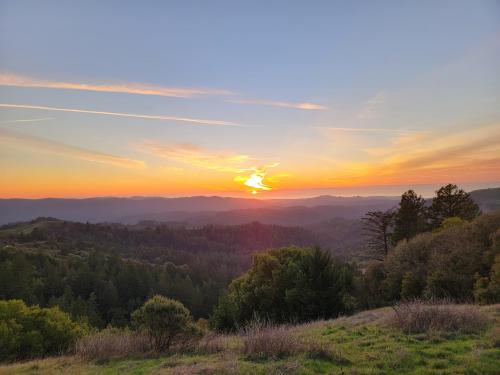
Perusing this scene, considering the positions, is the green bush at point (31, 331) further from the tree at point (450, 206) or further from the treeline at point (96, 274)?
the tree at point (450, 206)

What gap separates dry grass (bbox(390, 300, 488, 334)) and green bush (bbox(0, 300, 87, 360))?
2025 centimetres

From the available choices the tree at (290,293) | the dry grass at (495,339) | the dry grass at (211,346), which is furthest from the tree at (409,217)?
the dry grass at (211,346)

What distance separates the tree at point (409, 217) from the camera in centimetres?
4831

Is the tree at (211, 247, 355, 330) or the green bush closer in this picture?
the green bush

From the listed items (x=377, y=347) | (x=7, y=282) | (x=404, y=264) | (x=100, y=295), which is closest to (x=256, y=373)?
(x=377, y=347)

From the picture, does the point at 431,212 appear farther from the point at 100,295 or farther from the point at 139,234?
the point at 139,234

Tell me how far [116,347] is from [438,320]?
10970 millimetres

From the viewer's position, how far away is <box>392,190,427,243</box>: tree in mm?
48312

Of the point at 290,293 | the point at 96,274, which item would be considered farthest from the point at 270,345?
the point at 96,274

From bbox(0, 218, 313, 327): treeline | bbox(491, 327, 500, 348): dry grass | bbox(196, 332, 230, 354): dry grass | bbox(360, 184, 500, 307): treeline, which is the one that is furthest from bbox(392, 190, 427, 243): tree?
bbox(0, 218, 313, 327): treeline

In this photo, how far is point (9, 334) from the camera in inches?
907

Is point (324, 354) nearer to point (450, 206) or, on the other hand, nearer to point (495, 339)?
point (495, 339)

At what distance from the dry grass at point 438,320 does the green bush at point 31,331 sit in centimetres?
Answer: 2025

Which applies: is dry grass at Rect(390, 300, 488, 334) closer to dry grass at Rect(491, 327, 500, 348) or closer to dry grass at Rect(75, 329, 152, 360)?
dry grass at Rect(491, 327, 500, 348)
